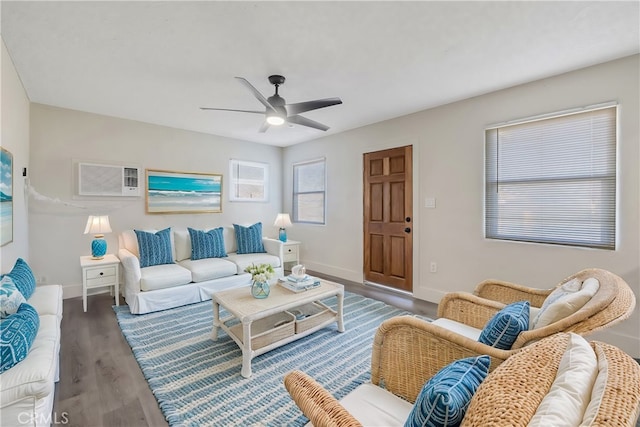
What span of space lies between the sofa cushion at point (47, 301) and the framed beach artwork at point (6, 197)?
0.46m

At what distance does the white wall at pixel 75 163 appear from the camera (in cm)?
349

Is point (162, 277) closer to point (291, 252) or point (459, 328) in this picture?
point (291, 252)

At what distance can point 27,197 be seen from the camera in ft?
10.9

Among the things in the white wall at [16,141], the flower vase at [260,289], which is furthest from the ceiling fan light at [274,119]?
the white wall at [16,141]

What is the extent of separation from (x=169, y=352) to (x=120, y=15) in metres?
2.47

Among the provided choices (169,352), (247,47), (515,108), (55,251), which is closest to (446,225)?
(515,108)

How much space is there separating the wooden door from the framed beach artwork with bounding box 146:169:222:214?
253cm

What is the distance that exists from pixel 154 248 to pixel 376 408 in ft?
11.1

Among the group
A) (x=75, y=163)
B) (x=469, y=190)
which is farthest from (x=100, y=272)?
(x=469, y=190)

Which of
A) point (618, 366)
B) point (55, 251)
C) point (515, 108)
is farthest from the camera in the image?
point (55, 251)

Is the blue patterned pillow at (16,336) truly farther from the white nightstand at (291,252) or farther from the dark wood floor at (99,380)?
the white nightstand at (291,252)

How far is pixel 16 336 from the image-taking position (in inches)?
54.3

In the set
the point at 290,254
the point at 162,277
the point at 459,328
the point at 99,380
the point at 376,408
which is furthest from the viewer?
the point at 290,254

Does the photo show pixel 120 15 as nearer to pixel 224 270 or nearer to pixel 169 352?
pixel 169 352
